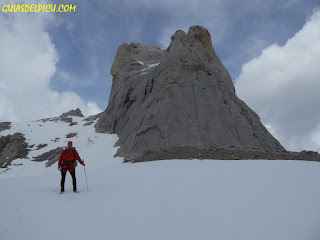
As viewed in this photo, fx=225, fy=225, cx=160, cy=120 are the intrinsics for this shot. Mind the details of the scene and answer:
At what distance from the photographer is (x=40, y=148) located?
111ft

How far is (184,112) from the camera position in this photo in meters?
24.0

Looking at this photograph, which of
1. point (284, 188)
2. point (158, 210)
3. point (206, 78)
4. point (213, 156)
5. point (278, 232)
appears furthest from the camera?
point (206, 78)

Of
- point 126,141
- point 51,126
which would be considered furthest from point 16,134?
point 126,141

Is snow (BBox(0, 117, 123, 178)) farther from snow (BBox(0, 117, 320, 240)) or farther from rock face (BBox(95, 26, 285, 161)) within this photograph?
snow (BBox(0, 117, 320, 240))

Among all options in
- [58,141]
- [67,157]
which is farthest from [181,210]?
[58,141]

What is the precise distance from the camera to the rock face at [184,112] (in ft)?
70.3

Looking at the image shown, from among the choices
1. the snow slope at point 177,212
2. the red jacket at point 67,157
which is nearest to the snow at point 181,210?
the snow slope at point 177,212

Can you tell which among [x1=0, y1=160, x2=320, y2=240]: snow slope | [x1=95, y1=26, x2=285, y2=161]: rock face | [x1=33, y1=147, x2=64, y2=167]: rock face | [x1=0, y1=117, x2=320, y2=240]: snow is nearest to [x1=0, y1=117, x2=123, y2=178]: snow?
[x1=33, y1=147, x2=64, y2=167]: rock face

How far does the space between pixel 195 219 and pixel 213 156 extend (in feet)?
38.9

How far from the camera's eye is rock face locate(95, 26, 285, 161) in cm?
2144

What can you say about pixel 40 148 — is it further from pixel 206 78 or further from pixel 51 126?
pixel 206 78

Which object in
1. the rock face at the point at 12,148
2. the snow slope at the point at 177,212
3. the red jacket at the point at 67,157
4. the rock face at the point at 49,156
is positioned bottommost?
the snow slope at the point at 177,212

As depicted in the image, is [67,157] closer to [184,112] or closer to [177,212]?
[177,212]

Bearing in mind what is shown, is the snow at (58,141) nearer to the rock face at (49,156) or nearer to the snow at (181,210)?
the rock face at (49,156)
